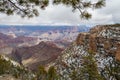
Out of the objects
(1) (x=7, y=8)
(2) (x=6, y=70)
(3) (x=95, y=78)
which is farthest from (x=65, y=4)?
(2) (x=6, y=70)

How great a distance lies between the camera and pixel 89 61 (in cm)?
9725

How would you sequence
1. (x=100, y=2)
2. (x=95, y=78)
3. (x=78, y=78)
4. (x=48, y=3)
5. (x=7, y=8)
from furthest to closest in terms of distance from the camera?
(x=78, y=78), (x=95, y=78), (x=7, y=8), (x=48, y=3), (x=100, y=2)

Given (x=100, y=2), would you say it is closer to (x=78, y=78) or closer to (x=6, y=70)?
(x=78, y=78)

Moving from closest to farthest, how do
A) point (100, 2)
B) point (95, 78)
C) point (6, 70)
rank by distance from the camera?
point (100, 2) → point (95, 78) → point (6, 70)

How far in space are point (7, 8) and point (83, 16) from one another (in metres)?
4.49

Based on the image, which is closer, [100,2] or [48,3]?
[100,2]

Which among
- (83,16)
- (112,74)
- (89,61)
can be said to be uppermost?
(83,16)

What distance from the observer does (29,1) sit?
1579 cm

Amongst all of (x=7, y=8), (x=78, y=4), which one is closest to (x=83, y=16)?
(x=78, y=4)

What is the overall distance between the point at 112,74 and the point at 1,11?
560ft

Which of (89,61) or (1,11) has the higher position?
(1,11)

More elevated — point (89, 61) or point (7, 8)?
point (7, 8)

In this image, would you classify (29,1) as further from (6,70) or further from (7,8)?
(6,70)

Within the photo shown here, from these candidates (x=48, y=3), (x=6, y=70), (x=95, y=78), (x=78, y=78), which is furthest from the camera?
(x=6, y=70)
